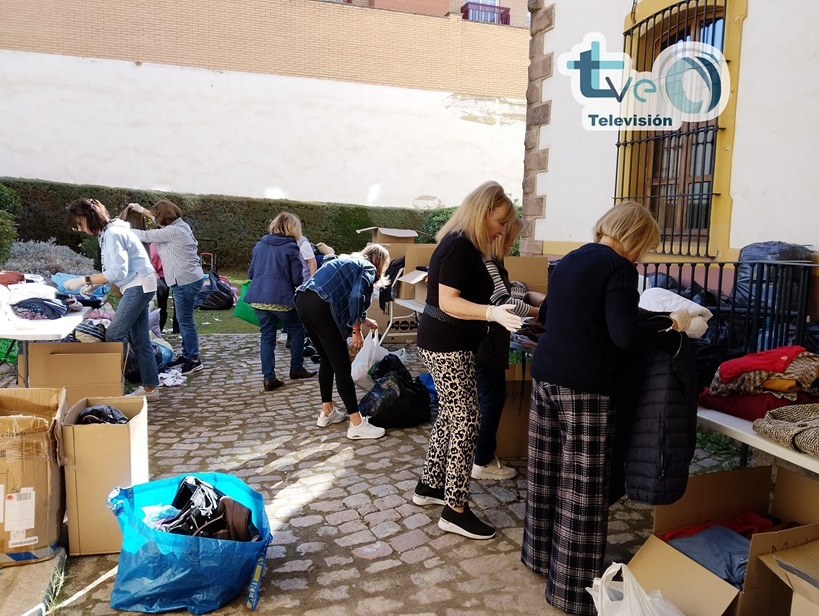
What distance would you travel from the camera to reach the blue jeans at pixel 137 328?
508cm

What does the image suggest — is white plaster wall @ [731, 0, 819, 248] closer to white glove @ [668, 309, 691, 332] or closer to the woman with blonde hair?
white glove @ [668, 309, 691, 332]

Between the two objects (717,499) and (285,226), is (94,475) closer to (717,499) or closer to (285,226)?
(717,499)

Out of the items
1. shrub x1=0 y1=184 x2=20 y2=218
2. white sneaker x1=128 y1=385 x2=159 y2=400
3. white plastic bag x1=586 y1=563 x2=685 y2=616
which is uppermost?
shrub x1=0 y1=184 x2=20 y2=218

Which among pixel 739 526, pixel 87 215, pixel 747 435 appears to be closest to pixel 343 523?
pixel 739 526

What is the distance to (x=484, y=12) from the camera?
2272cm

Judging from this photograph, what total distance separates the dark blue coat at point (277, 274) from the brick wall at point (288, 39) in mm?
13417

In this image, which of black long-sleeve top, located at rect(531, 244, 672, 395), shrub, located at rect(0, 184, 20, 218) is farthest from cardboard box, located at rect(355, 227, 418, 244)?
shrub, located at rect(0, 184, 20, 218)

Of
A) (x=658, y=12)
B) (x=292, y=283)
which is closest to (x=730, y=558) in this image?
(x=292, y=283)

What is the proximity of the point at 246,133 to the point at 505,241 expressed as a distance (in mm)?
15622

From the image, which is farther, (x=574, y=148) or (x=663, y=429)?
(x=574, y=148)

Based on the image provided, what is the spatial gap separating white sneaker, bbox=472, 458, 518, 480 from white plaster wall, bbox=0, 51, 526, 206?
14.7m

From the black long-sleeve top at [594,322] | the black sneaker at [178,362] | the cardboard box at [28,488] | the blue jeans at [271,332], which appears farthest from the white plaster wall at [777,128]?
the black sneaker at [178,362]

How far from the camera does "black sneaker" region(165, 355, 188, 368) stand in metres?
6.70

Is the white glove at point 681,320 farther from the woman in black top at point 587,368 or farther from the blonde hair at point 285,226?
the blonde hair at point 285,226
